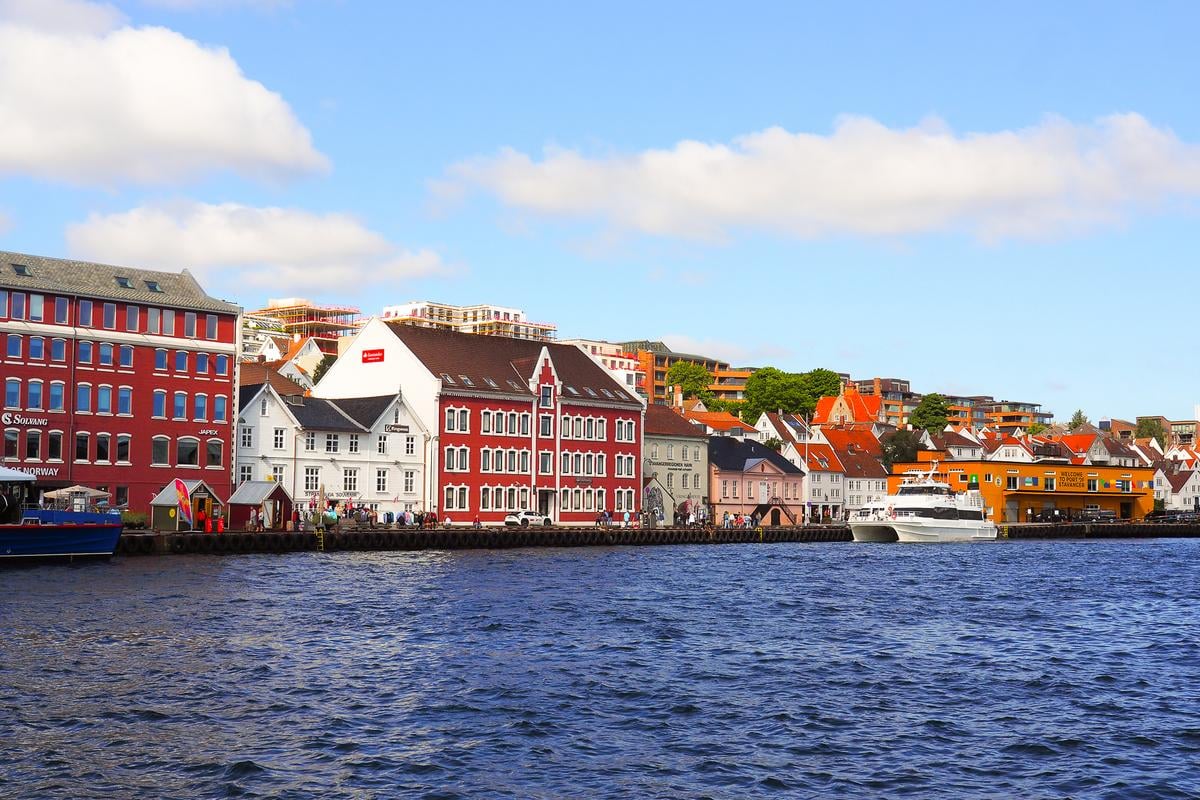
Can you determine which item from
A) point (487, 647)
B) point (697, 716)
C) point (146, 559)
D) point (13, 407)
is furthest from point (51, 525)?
point (697, 716)

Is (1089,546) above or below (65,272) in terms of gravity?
below

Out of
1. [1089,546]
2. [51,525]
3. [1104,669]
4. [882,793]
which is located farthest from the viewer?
[1089,546]

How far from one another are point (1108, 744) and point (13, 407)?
228ft

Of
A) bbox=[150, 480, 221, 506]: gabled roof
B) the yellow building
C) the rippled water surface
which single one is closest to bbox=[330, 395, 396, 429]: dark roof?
bbox=[150, 480, 221, 506]: gabled roof

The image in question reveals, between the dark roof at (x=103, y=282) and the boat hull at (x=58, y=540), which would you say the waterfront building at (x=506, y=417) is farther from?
the boat hull at (x=58, y=540)

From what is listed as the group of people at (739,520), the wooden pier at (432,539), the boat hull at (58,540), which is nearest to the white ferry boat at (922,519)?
the wooden pier at (432,539)

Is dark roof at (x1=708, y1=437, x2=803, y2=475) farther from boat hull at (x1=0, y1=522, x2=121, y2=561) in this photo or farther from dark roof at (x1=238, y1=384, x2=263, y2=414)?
boat hull at (x1=0, y1=522, x2=121, y2=561)

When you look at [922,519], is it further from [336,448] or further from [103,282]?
[103,282]

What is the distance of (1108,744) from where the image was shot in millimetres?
25719

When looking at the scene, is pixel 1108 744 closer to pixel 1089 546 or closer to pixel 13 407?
pixel 13 407

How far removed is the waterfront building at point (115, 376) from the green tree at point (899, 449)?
8930cm

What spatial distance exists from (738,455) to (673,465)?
428 inches

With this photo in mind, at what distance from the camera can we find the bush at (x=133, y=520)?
7850 centimetres

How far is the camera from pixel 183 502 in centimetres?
8012
